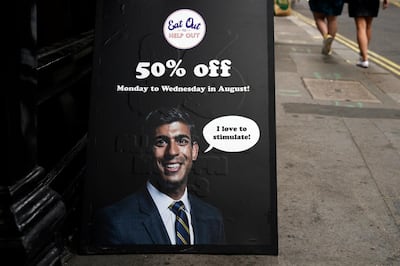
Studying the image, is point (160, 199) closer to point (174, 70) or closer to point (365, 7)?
point (174, 70)

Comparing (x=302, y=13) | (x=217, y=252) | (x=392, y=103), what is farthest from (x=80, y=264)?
(x=302, y=13)

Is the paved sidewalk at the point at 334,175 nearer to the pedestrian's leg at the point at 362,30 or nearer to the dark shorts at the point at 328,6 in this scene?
the pedestrian's leg at the point at 362,30

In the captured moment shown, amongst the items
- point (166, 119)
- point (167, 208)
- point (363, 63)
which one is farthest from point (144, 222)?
point (363, 63)

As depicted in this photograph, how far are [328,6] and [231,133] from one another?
6999 mm

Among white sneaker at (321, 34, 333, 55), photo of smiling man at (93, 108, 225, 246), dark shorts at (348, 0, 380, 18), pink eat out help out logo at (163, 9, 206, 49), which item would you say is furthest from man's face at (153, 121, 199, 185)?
white sneaker at (321, 34, 333, 55)

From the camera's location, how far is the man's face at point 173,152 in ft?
9.93

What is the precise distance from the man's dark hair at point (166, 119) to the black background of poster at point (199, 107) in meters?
0.03

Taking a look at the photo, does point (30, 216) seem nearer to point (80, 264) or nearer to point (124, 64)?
point (80, 264)

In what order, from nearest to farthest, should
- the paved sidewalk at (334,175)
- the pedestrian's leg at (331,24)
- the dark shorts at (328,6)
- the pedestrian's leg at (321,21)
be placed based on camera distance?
1. the paved sidewalk at (334,175)
2. the dark shorts at (328,6)
3. the pedestrian's leg at (331,24)
4. the pedestrian's leg at (321,21)

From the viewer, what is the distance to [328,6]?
9453 mm

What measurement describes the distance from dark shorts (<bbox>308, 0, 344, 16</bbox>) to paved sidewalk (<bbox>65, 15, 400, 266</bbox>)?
1.28 meters

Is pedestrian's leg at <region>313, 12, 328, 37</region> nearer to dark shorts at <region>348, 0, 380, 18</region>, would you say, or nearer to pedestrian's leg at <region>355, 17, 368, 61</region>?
pedestrian's leg at <region>355, 17, 368, 61</region>

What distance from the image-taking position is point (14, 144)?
223cm

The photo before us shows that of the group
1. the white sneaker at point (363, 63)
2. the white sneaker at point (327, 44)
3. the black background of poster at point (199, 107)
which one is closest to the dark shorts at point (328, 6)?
the white sneaker at point (327, 44)
